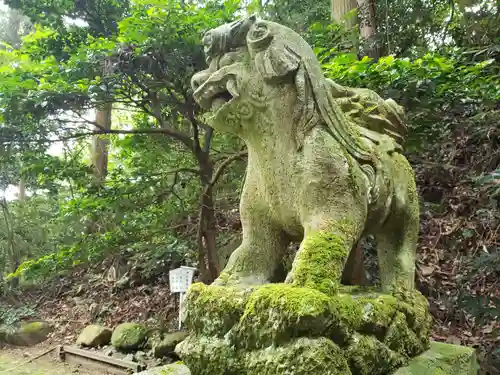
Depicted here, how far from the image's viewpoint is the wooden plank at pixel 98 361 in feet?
15.5

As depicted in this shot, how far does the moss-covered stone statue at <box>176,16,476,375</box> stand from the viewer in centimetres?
121

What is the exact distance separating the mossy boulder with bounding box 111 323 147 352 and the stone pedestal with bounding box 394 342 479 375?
166 inches

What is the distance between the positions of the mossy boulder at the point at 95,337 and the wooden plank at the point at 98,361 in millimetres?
207

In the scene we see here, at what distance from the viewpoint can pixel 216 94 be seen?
1.66 m

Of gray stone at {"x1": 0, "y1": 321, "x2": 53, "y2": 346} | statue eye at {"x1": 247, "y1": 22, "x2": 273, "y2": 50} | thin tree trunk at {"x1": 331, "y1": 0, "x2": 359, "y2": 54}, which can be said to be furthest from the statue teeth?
gray stone at {"x1": 0, "y1": 321, "x2": 53, "y2": 346}

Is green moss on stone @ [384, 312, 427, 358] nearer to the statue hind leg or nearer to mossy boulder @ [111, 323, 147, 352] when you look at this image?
the statue hind leg

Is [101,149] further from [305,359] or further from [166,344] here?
[305,359]

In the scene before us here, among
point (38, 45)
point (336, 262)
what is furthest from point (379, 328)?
point (38, 45)

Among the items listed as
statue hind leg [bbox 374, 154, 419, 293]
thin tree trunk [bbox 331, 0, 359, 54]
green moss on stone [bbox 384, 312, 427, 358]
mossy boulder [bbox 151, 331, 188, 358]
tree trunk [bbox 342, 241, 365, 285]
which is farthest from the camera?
thin tree trunk [bbox 331, 0, 359, 54]

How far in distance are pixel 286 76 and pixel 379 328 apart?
0.92 meters

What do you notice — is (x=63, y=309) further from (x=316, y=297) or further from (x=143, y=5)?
(x=316, y=297)

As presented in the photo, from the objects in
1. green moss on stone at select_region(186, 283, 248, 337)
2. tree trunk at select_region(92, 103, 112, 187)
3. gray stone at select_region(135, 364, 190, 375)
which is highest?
tree trunk at select_region(92, 103, 112, 187)

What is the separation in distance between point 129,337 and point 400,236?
14.3ft

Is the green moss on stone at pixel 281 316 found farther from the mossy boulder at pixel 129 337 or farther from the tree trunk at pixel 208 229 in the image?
the mossy boulder at pixel 129 337
